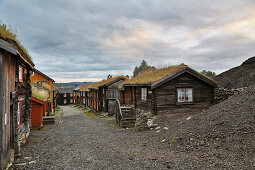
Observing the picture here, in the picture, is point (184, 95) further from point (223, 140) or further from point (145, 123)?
point (223, 140)

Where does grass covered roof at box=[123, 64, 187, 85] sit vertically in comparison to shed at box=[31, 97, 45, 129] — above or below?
above

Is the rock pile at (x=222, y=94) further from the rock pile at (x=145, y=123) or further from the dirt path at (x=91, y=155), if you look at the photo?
the dirt path at (x=91, y=155)

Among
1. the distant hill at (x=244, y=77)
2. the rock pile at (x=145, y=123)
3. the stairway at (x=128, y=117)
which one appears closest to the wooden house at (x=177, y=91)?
the rock pile at (x=145, y=123)

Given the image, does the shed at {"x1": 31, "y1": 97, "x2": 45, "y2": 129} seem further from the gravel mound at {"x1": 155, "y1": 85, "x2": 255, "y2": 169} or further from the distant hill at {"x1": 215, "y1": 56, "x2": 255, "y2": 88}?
the distant hill at {"x1": 215, "y1": 56, "x2": 255, "y2": 88}

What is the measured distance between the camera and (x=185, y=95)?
1691 cm

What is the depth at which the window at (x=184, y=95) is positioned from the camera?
1670 cm

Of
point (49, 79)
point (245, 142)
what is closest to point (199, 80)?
point (245, 142)

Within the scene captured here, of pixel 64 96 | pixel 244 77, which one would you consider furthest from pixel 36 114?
pixel 64 96

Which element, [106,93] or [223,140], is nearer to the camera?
[223,140]

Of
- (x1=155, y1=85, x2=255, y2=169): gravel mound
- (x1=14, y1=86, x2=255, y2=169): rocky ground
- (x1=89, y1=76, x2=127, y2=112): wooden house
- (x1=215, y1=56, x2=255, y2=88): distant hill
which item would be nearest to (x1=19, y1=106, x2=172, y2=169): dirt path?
(x1=14, y1=86, x2=255, y2=169): rocky ground

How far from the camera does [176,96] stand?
54.1ft

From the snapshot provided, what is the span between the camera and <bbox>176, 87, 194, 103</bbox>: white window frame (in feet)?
54.8

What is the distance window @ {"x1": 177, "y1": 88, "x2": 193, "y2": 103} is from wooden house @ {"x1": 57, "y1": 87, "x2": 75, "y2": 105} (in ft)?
177

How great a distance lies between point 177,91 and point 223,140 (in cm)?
880
